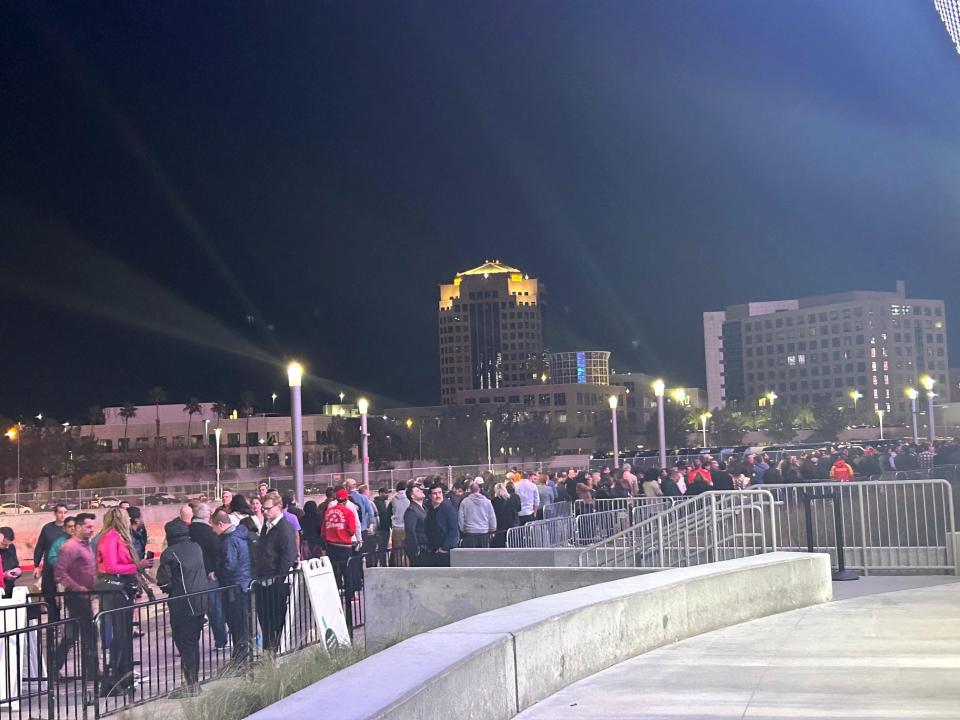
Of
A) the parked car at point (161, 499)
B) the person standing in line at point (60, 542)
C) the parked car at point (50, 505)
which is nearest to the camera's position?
the person standing in line at point (60, 542)

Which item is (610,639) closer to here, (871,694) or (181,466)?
(871,694)

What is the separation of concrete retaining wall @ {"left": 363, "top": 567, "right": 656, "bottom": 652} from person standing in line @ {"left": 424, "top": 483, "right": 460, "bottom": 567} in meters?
5.20

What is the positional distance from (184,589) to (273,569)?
164cm

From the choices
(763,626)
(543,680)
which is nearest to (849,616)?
(763,626)

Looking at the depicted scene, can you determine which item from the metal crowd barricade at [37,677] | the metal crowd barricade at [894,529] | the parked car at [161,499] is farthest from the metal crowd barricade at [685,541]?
the parked car at [161,499]

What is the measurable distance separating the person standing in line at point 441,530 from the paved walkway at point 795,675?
6.88m

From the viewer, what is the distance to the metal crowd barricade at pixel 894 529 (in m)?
13.9

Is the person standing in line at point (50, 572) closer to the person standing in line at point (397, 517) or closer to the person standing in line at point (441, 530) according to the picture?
the person standing in line at point (441, 530)

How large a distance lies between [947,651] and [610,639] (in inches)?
99.5

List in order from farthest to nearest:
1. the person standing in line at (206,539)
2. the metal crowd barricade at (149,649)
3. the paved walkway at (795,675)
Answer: the person standing in line at (206,539)
the metal crowd barricade at (149,649)
the paved walkway at (795,675)

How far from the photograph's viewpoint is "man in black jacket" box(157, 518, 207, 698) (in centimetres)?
1055

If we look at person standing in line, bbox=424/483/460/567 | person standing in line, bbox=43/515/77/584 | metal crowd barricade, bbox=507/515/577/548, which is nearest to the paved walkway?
person standing in line, bbox=43/515/77/584

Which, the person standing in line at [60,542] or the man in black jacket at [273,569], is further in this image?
the person standing in line at [60,542]

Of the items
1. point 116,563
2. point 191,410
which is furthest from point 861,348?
point 116,563
